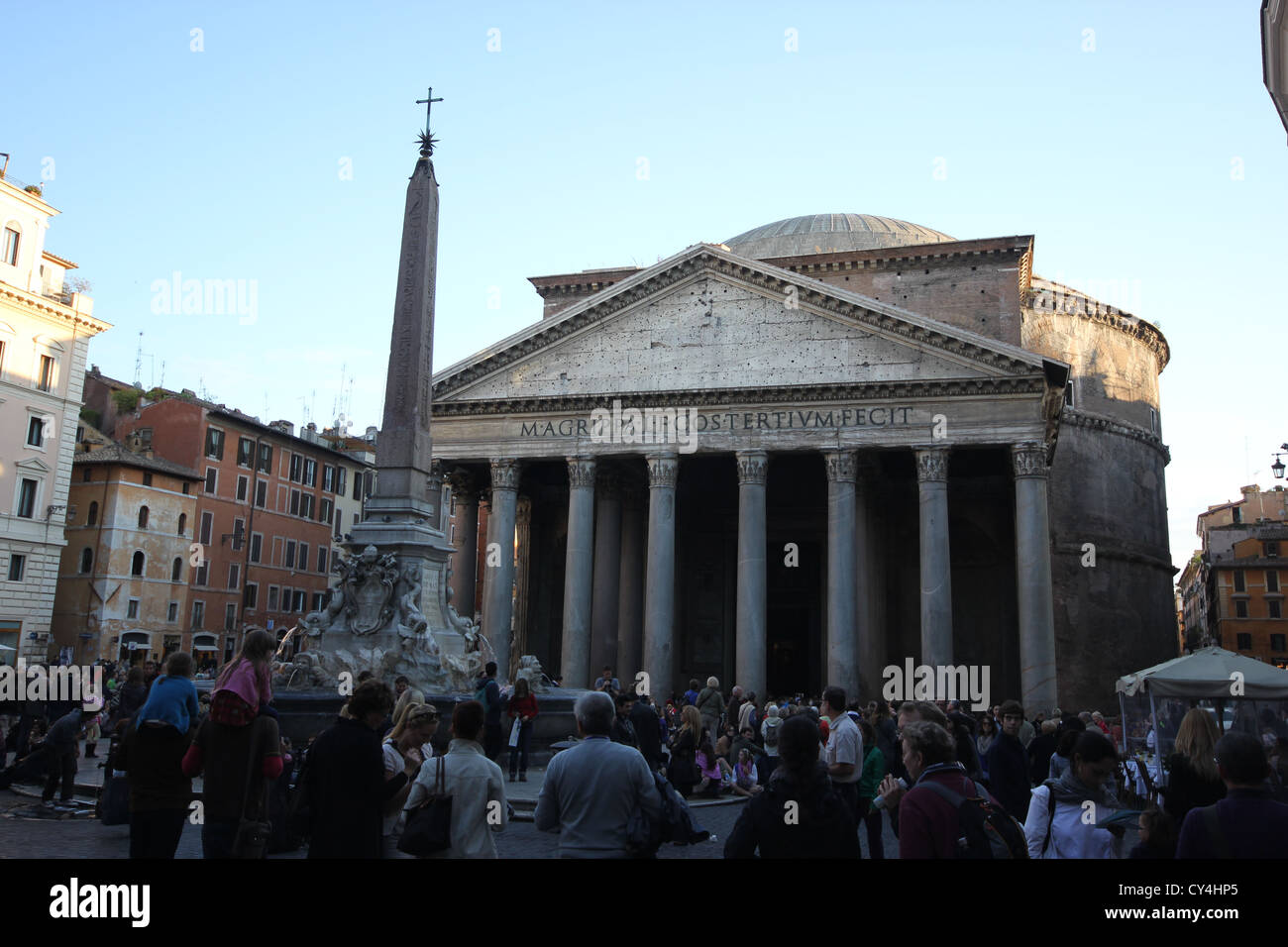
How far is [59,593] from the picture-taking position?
1246 inches

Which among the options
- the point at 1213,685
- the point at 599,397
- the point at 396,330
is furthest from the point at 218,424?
the point at 1213,685

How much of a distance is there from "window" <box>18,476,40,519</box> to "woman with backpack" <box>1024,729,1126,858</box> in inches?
1148

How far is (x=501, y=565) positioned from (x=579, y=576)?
73.0 inches

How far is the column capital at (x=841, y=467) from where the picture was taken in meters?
22.9

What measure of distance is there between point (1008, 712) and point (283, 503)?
119 ft

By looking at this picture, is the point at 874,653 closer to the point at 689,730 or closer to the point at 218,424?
the point at 689,730

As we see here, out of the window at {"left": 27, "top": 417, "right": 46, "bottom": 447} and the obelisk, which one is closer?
the obelisk

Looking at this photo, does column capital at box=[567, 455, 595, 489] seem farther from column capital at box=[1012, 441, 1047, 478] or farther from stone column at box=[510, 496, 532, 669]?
column capital at box=[1012, 441, 1047, 478]

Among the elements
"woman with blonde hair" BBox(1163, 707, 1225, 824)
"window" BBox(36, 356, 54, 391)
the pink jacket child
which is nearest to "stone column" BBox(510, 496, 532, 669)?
"window" BBox(36, 356, 54, 391)

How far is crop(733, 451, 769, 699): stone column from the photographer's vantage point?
22516 millimetres

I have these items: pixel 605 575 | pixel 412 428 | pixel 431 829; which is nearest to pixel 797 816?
pixel 431 829

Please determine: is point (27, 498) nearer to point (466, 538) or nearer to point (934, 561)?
point (466, 538)

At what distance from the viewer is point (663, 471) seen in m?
24.1

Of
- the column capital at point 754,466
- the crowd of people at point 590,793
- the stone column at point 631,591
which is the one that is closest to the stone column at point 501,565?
the stone column at point 631,591
